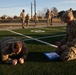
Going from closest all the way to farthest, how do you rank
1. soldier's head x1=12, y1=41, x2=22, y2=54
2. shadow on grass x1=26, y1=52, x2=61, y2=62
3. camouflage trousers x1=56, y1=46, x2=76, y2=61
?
1. soldier's head x1=12, y1=41, x2=22, y2=54
2. camouflage trousers x1=56, y1=46, x2=76, y2=61
3. shadow on grass x1=26, y1=52, x2=61, y2=62

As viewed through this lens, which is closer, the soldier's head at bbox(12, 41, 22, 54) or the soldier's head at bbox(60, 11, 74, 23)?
the soldier's head at bbox(12, 41, 22, 54)

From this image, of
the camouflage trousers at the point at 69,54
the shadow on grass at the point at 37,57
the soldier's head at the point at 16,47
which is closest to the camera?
the soldier's head at the point at 16,47

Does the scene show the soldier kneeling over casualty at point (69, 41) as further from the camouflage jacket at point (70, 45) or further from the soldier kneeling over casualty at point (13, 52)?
the soldier kneeling over casualty at point (13, 52)

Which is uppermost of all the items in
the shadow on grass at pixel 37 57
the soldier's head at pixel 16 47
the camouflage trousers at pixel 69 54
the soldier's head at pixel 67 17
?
the soldier's head at pixel 67 17

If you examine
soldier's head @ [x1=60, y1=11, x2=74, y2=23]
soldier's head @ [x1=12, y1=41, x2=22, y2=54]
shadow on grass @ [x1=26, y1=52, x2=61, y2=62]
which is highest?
soldier's head @ [x1=60, y1=11, x2=74, y2=23]

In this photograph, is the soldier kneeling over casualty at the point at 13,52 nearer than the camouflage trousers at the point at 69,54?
Yes

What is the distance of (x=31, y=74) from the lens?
15.9 feet

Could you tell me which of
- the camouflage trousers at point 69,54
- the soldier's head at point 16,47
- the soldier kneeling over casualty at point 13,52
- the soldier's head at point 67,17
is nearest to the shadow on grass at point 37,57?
the camouflage trousers at point 69,54

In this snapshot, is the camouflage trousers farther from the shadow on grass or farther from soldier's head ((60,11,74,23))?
soldier's head ((60,11,74,23))

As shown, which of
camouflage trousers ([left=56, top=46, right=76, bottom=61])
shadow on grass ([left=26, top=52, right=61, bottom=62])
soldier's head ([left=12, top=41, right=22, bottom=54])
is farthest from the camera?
shadow on grass ([left=26, top=52, right=61, bottom=62])

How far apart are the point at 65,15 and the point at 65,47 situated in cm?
85

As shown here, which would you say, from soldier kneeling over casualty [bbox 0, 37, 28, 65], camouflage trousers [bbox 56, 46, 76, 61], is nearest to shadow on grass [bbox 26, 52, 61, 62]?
camouflage trousers [bbox 56, 46, 76, 61]

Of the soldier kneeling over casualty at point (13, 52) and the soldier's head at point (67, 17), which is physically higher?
the soldier's head at point (67, 17)

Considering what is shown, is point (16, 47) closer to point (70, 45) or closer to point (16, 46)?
point (16, 46)
